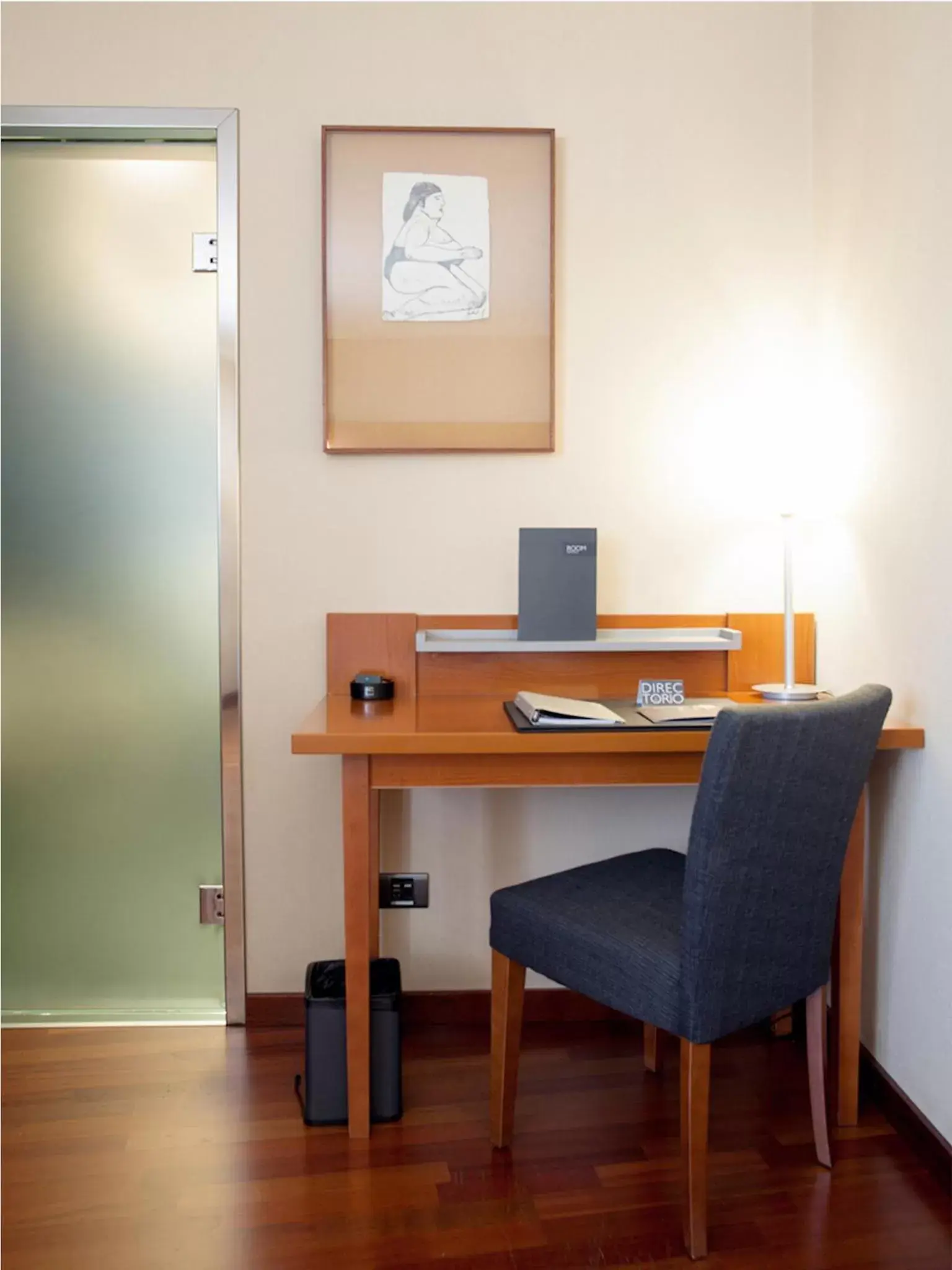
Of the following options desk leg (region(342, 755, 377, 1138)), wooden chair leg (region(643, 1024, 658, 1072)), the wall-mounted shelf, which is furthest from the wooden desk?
wooden chair leg (region(643, 1024, 658, 1072))

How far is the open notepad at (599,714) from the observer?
1.82 m

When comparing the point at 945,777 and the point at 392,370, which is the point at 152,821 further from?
the point at 945,777

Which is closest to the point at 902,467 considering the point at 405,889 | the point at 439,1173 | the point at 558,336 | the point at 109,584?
the point at 558,336

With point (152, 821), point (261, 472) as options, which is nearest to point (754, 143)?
point (261, 472)

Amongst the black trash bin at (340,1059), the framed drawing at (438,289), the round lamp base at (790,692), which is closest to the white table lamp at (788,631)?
the round lamp base at (790,692)

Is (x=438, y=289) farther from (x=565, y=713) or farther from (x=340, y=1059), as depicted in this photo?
(x=340, y=1059)

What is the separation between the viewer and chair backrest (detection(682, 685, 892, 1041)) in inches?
Result: 56.8

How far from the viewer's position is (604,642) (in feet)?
7.24

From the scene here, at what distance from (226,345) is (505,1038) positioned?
1.48 m

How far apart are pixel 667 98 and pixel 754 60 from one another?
7.9 inches

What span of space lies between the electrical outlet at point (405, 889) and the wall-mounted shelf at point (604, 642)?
1.63 feet

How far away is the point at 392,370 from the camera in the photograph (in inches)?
87.8

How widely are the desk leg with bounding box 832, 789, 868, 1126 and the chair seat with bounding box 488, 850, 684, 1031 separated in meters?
0.30

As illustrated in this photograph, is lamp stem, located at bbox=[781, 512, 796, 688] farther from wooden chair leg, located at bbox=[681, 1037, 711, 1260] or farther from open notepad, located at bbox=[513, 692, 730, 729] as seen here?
wooden chair leg, located at bbox=[681, 1037, 711, 1260]
